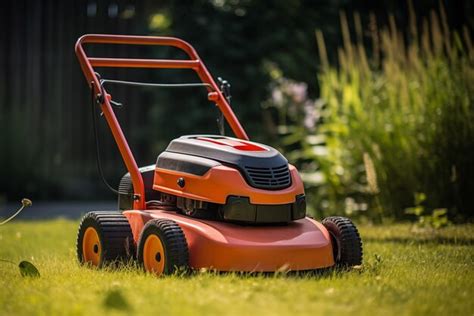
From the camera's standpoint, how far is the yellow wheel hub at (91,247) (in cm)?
464

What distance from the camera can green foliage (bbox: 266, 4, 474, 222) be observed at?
22.3 ft

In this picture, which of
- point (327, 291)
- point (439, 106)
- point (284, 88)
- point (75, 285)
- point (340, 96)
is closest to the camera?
point (327, 291)

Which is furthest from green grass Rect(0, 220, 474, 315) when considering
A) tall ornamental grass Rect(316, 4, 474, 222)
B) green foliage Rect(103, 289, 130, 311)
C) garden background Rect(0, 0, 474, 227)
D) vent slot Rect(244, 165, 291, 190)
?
garden background Rect(0, 0, 474, 227)

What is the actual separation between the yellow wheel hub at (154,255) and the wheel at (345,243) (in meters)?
0.95

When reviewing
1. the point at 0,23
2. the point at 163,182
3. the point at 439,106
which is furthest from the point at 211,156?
the point at 0,23

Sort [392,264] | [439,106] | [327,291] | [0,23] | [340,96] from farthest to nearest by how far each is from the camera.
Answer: [0,23]
[340,96]
[439,106]
[392,264]
[327,291]

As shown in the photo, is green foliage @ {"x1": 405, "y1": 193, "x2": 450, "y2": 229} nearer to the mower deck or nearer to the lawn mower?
the lawn mower

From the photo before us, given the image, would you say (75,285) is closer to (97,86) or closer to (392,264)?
(97,86)

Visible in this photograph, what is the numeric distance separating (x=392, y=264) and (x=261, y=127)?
499cm

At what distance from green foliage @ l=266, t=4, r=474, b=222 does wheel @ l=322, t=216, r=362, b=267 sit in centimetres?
189

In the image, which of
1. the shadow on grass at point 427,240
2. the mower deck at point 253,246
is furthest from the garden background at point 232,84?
the mower deck at point 253,246

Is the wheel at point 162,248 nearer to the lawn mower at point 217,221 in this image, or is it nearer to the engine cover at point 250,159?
the lawn mower at point 217,221

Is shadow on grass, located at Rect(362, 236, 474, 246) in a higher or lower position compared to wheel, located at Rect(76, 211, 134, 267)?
lower

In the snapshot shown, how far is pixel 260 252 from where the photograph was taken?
413 centimetres
